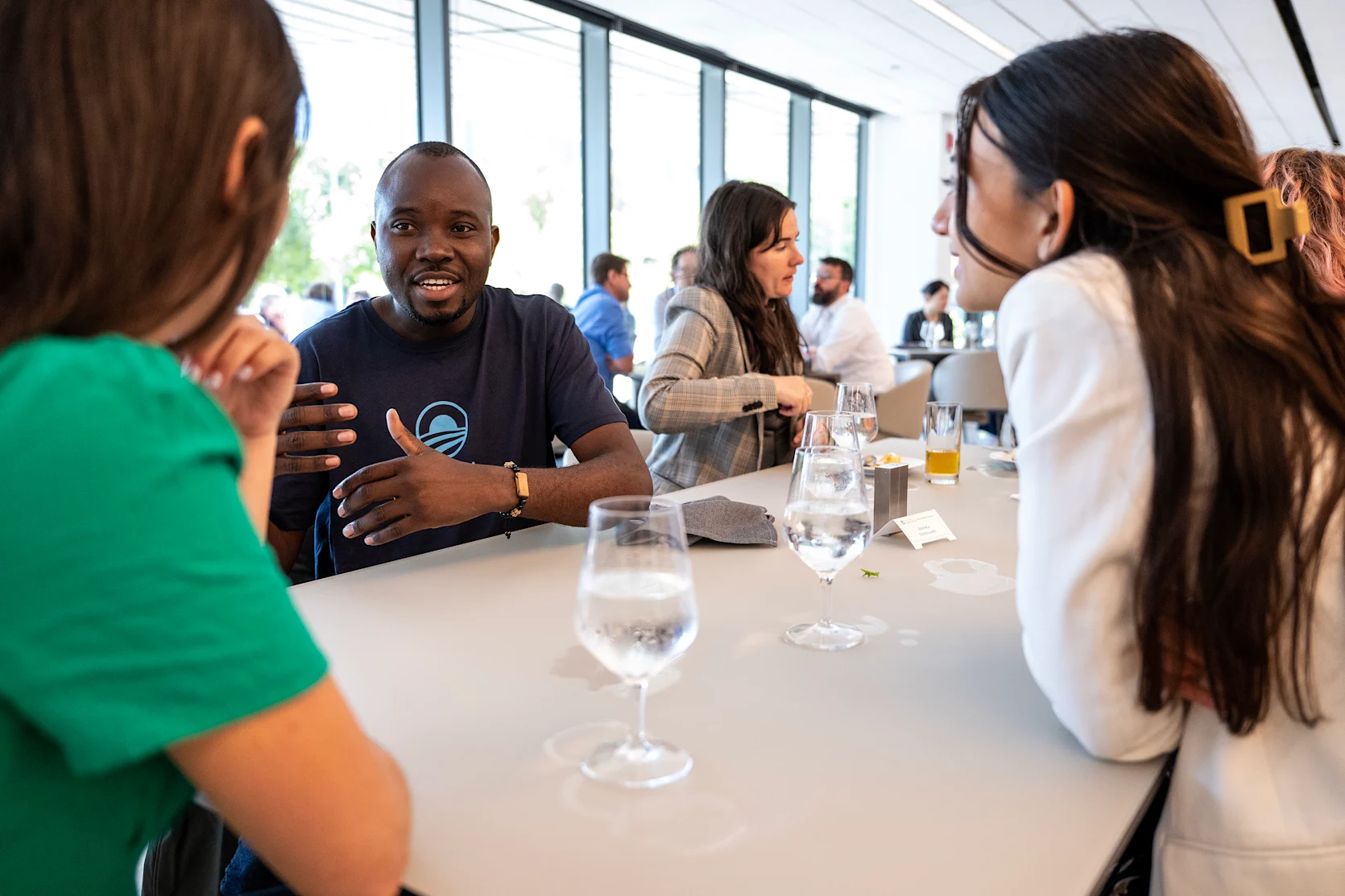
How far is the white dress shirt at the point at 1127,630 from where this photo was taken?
78cm

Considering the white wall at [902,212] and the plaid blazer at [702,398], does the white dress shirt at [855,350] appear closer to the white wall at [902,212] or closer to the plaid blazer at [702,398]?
the plaid blazer at [702,398]

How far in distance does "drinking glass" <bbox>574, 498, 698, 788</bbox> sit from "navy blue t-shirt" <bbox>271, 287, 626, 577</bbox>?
1078 millimetres

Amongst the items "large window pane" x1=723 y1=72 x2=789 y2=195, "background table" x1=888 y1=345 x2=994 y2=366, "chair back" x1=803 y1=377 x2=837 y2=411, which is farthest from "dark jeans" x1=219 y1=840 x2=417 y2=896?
"large window pane" x1=723 y1=72 x2=789 y2=195

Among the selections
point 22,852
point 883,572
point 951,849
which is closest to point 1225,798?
point 951,849

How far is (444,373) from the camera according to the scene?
1.91 meters

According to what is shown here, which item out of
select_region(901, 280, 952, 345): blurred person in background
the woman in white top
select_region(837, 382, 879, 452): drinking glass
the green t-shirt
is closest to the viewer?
→ the green t-shirt

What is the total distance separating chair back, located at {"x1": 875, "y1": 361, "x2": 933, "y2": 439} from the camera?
445 cm

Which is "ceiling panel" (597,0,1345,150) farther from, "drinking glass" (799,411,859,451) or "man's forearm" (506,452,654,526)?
"man's forearm" (506,452,654,526)

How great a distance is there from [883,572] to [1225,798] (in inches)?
24.8

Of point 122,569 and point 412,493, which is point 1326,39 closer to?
point 412,493

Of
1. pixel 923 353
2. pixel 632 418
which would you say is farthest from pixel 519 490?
pixel 923 353

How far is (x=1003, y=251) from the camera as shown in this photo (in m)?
1.09

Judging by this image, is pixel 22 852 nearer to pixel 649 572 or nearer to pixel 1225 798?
pixel 649 572

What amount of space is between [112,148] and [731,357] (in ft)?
7.32
